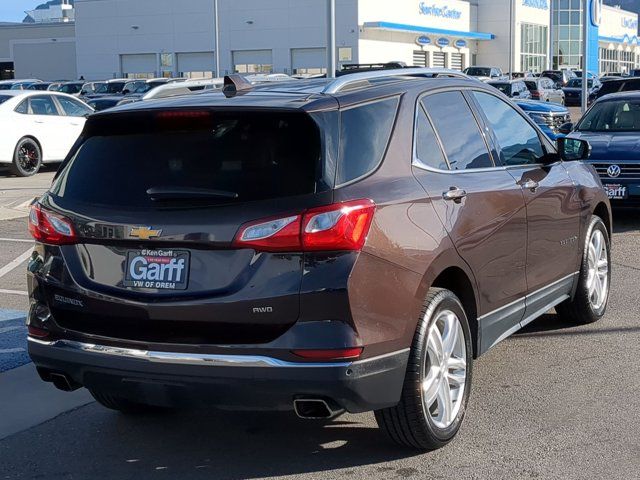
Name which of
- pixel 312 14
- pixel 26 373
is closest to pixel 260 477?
pixel 26 373

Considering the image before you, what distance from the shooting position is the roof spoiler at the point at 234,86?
16.1 feet

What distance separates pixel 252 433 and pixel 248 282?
1.40 m

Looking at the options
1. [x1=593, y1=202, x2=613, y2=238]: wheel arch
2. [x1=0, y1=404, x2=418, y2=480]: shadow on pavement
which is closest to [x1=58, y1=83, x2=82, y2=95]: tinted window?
[x1=593, y1=202, x2=613, y2=238]: wheel arch

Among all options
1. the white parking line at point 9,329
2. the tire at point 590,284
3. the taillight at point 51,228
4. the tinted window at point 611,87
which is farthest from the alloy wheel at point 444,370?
the tinted window at point 611,87

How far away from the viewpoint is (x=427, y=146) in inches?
198

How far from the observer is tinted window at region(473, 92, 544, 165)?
596 centimetres

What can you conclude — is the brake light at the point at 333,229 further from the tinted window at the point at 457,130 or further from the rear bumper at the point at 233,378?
the tinted window at the point at 457,130

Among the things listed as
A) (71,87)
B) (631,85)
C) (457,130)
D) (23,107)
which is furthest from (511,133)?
→ (71,87)

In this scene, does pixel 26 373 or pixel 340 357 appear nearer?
pixel 340 357

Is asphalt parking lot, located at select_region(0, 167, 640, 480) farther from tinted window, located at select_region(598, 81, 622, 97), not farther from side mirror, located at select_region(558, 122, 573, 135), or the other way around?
tinted window, located at select_region(598, 81, 622, 97)

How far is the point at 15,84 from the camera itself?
122 feet

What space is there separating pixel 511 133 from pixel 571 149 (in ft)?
2.56

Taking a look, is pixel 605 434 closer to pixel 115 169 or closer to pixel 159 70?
pixel 115 169

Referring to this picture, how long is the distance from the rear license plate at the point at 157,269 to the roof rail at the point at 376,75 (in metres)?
1.11
